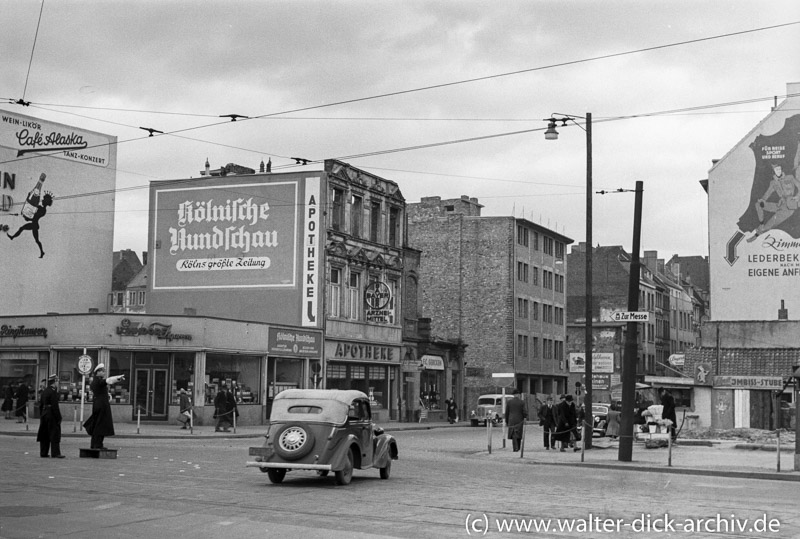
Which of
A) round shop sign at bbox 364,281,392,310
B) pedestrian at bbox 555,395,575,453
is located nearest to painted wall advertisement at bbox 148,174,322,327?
round shop sign at bbox 364,281,392,310

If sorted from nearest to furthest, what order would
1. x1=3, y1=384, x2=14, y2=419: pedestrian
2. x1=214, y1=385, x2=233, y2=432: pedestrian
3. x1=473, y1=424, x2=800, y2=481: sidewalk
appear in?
x1=473, y1=424, x2=800, y2=481: sidewalk
x1=214, y1=385, x2=233, y2=432: pedestrian
x1=3, y1=384, x2=14, y2=419: pedestrian

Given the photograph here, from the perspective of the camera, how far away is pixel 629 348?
86.9 feet

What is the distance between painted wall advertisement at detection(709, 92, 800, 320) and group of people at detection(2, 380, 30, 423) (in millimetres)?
31384

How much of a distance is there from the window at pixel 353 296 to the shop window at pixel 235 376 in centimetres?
804

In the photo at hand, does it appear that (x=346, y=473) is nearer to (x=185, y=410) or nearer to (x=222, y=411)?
(x=222, y=411)

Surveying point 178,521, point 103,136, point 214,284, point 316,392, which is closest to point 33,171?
point 103,136

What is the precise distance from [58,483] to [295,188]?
123ft

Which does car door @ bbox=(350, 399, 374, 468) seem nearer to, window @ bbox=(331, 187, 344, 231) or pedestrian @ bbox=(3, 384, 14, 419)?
pedestrian @ bbox=(3, 384, 14, 419)

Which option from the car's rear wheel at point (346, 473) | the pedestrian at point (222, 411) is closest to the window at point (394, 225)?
the pedestrian at point (222, 411)

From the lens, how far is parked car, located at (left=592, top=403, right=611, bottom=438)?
1780 inches

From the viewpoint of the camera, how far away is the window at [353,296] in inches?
A: 2231

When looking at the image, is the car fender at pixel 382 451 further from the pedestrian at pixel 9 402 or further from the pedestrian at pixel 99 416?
the pedestrian at pixel 9 402

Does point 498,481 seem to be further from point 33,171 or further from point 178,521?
point 33,171

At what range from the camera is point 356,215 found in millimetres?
57094
